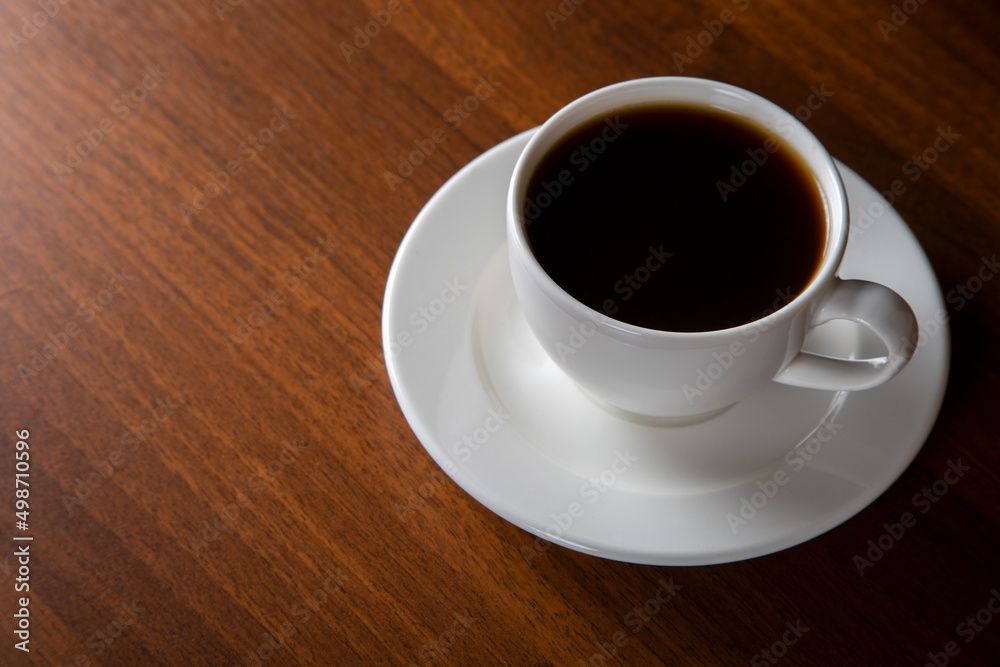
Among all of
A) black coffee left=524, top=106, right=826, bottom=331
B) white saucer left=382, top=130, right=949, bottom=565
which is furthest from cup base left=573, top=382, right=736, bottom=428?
black coffee left=524, top=106, right=826, bottom=331

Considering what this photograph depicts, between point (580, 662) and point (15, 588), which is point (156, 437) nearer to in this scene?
point (15, 588)

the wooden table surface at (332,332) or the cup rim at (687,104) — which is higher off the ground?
the cup rim at (687,104)

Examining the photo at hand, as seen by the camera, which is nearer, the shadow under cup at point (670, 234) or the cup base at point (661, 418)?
the shadow under cup at point (670, 234)

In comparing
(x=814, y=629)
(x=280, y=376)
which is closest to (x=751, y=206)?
(x=814, y=629)

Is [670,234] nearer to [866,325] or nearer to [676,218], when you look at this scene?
[676,218]

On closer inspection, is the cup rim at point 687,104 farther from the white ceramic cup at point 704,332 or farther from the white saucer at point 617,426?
the white saucer at point 617,426

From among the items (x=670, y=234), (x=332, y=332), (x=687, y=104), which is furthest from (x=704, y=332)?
(x=332, y=332)

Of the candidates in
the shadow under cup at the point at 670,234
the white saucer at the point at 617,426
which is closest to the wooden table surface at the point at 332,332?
the white saucer at the point at 617,426
